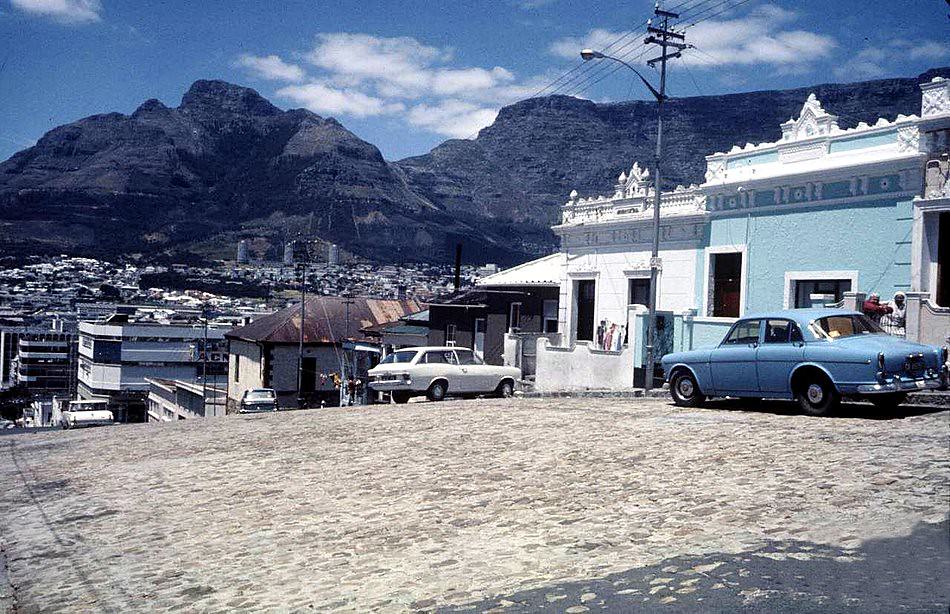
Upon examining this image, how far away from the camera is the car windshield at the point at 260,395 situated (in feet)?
133

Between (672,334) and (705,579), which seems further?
(672,334)

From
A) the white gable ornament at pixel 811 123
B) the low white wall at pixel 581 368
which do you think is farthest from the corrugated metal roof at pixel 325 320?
the white gable ornament at pixel 811 123

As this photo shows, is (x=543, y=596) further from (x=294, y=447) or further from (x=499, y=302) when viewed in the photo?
(x=499, y=302)

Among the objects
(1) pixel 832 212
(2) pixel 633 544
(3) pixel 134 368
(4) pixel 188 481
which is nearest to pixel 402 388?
(4) pixel 188 481

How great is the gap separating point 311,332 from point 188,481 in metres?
39.9

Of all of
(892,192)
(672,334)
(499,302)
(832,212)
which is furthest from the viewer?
(499,302)

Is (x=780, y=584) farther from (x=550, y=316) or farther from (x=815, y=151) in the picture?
(x=550, y=316)

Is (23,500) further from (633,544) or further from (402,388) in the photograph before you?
(402,388)

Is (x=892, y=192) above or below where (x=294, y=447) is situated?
above

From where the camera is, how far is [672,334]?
2420cm

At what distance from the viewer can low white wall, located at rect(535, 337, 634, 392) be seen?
23656 millimetres

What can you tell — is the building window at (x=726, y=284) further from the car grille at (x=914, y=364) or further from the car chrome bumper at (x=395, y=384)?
the car grille at (x=914, y=364)

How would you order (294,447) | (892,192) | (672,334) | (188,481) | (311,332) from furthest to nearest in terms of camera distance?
1. (311,332)
2. (672,334)
3. (892,192)
4. (294,447)
5. (188,481)

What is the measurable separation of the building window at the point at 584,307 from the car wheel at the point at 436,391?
30.1 ft
